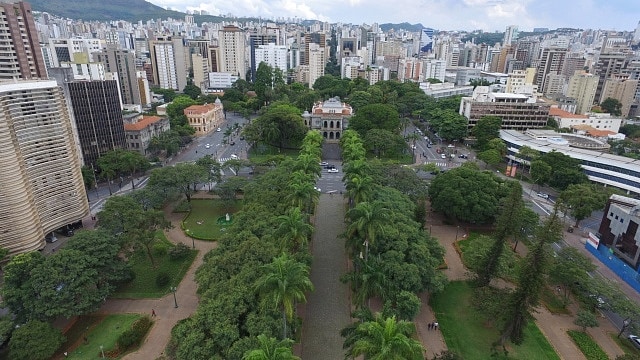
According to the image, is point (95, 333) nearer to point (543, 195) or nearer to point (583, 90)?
point (543, 195)

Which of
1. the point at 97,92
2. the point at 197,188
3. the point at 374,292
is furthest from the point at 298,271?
the point at 97,92

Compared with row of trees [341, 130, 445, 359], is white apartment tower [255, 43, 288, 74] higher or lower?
higher

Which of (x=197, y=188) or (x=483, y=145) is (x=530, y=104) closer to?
(x=483, y=145)

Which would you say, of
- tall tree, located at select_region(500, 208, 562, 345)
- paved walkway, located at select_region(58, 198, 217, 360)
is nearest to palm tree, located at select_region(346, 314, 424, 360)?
tall tree, located at select_region(500, 208, 562, 345)

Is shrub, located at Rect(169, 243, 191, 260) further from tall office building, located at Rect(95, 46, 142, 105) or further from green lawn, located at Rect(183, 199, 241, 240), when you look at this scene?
tall office building, located at Rect(95, 46, 142, 105)

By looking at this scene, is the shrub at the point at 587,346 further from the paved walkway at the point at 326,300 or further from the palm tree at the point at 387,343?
the paved walkway at the point at 326,300

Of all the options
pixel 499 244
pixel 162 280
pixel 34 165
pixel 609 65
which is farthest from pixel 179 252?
pixel 609 65
